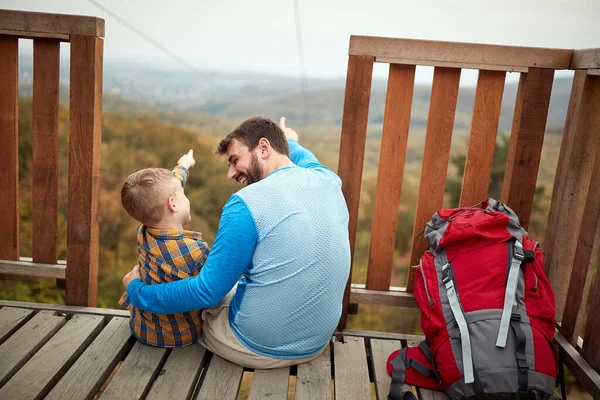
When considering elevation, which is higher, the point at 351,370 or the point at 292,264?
the point at 292,264

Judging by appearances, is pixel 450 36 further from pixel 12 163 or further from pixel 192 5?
pixel 12 163

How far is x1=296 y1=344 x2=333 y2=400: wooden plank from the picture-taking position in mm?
1844

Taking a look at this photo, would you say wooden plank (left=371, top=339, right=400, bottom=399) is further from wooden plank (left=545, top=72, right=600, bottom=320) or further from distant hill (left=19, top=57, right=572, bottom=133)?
distant hill (left=19, top=57, right=572, bottom=133)

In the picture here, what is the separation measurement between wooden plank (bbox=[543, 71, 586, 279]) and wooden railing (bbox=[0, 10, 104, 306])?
1940 mm

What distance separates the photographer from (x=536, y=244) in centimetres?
194

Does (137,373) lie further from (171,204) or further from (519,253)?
(519,253)

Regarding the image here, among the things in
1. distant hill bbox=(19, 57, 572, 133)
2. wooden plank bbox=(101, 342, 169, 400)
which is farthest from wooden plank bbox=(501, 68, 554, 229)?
distant hill bbox=(19, 57, 572, 133)

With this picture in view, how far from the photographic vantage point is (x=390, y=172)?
7.41 ft

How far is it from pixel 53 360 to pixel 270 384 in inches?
31.9

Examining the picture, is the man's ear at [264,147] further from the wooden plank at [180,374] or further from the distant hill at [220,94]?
the distant hill at [220,94]

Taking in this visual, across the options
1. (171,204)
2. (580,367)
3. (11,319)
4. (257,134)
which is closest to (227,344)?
(171,204)

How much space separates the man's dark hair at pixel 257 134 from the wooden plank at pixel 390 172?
1.67 feet

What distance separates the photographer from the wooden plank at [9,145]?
228 centimetres

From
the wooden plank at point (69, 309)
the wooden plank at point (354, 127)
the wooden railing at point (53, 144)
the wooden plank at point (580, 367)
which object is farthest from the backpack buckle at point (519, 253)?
the wooden railing at point (53, 144)
